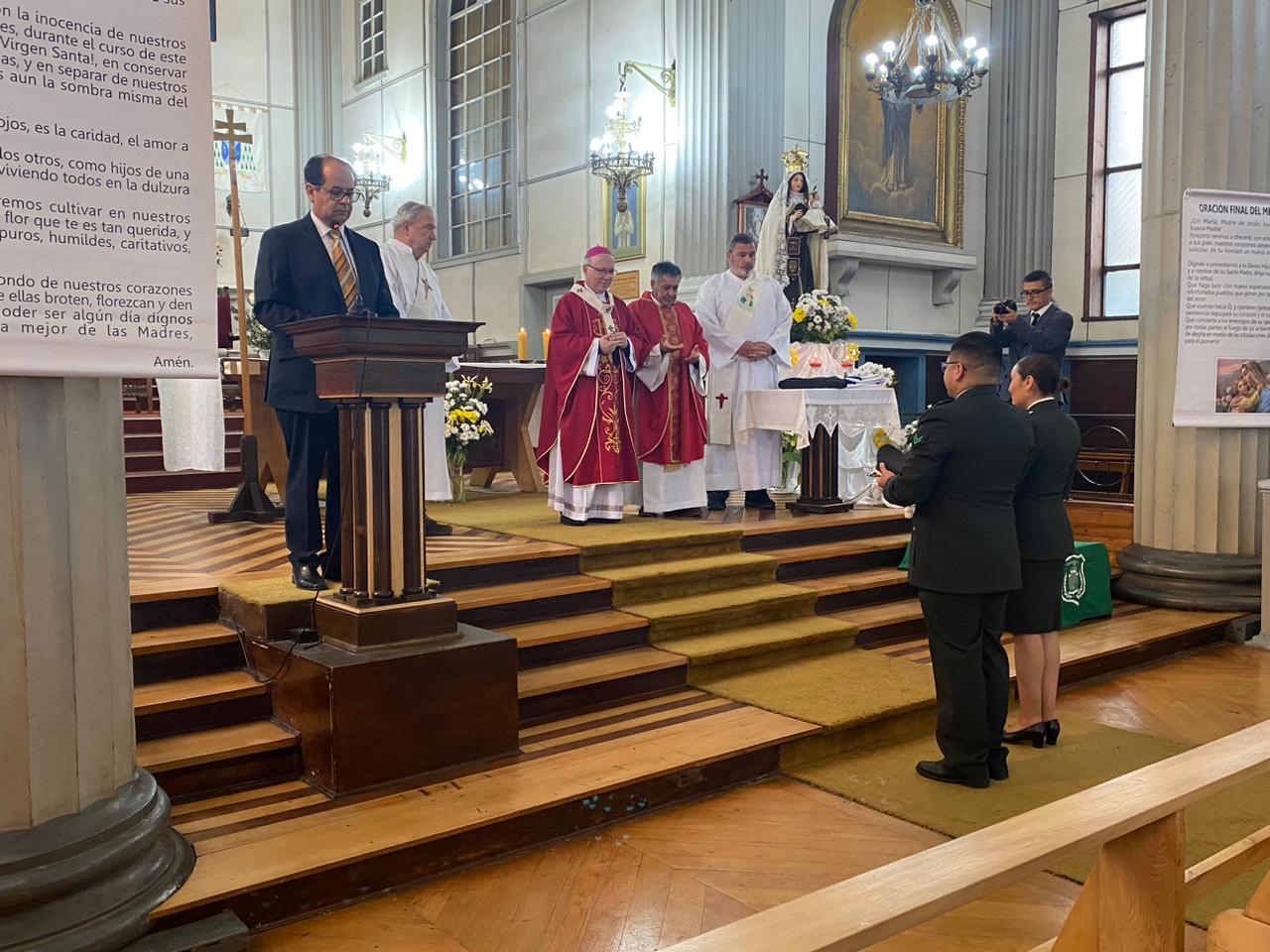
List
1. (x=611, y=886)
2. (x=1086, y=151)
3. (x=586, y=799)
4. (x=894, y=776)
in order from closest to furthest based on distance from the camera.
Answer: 1. (x=611, y=886)
2. (x=586, y=799)
3. (x=894, y=776)
4. (x=1086, y=151)

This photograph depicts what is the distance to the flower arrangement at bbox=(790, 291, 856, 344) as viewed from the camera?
312 inches

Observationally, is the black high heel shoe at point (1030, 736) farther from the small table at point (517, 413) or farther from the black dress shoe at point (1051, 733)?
the small table at point (517, 413)

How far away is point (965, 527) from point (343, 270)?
254cm

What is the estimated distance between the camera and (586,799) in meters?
3.64

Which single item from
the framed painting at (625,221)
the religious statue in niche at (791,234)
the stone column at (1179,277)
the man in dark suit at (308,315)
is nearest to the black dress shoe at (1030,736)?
the stone column at (1179,277)

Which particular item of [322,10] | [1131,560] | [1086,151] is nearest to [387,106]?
[322,10]

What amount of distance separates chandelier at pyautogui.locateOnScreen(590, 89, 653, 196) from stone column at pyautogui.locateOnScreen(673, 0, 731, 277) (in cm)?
40

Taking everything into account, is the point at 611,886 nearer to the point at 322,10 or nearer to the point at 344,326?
the point at 344,326

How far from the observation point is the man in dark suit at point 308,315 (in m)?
4.24

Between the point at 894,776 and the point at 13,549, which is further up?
the point at 13,549

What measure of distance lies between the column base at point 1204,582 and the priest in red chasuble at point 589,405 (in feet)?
10.4

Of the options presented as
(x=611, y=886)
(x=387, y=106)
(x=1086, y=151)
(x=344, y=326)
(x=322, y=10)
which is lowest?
(x=611, y=886)

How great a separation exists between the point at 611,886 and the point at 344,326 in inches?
75.2

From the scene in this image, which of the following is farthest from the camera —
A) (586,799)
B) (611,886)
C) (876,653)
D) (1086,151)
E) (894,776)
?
(1086,151)
